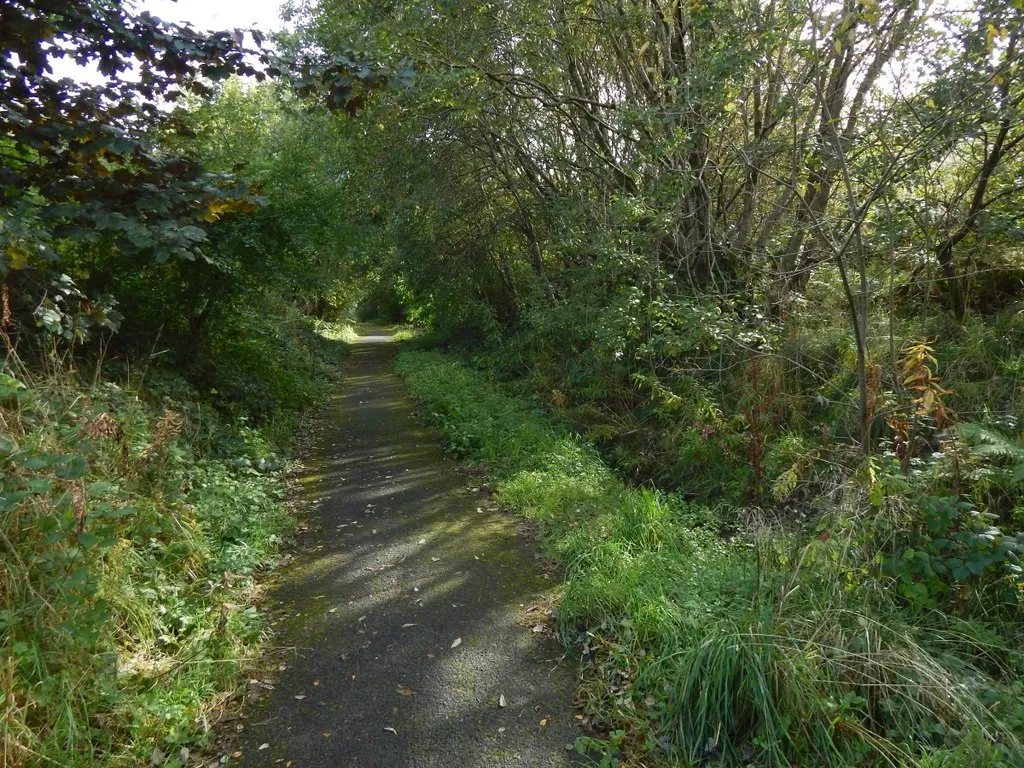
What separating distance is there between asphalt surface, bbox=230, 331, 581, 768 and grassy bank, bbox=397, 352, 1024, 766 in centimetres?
37

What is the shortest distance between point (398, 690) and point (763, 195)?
8.17 metres

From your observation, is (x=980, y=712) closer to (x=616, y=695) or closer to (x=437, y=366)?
(x=616, y=695)

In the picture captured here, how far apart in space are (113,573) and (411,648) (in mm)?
1878

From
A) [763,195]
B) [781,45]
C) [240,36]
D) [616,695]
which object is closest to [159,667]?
[616,695]

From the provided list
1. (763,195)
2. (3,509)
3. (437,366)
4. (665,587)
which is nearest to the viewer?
(3,509)

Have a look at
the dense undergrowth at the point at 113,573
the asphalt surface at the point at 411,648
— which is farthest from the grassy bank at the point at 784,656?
the dense undergrowth at the point at 113,573

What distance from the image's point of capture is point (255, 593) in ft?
15.3

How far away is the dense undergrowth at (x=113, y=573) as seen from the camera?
9.49 feet

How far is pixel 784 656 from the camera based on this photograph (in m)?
2.88

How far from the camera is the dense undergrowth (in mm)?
2893

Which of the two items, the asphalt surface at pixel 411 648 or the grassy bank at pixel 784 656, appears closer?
the grassy bank at pixel 784 656

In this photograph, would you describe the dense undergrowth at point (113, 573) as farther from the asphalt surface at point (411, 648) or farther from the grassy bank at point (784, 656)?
the grassy bank at point (784, 656)

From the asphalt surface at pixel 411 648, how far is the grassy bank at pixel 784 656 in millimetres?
371

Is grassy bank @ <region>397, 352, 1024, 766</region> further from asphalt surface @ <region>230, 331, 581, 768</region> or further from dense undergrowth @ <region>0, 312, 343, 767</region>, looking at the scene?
dense undergrowth @ <region>0, 312, 343, 767</region>
